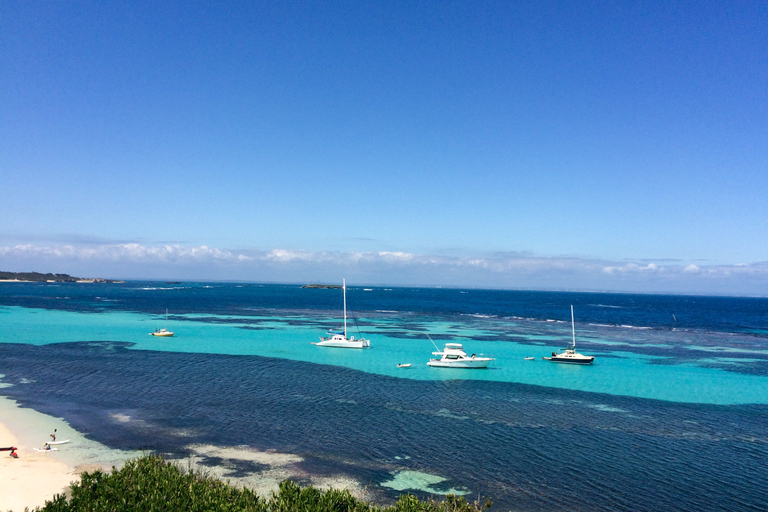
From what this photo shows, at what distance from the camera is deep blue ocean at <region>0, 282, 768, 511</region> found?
71.1ft

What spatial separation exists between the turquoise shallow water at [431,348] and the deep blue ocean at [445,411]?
1.45ft

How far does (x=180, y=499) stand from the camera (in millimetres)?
13516

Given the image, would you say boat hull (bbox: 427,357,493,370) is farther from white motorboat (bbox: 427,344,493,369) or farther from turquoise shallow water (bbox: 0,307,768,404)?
Result: turquoise shallow water (bbox: 0,307,768,404)

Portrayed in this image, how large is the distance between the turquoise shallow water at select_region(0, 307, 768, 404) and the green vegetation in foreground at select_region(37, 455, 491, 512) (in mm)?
30947

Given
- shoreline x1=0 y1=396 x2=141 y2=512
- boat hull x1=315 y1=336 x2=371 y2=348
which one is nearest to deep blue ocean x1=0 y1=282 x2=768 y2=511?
shoreline x1=0 y1=396 x2=141 y2=512

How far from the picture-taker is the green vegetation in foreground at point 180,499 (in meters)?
12.9

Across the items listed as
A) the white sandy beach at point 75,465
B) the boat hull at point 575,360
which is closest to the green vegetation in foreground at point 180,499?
the white sandy beach at point 75,465

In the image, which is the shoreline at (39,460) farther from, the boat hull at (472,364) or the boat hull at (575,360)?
the boat hull at (575,360)

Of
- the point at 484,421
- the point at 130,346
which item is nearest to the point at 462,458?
the point at 484,421

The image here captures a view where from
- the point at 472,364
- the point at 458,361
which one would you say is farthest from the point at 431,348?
the point at 472,364

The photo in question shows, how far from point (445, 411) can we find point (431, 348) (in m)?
30.4

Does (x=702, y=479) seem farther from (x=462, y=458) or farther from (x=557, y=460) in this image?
(x=462, y=458)

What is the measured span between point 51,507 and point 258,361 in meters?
38.6

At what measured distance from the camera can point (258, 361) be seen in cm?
5041
